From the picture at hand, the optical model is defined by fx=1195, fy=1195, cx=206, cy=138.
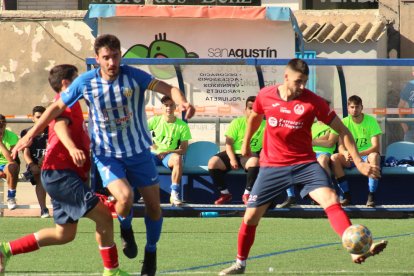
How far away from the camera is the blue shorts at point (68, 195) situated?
9266mm

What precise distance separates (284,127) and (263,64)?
6348 millimetres

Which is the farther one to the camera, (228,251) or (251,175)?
(251,175)

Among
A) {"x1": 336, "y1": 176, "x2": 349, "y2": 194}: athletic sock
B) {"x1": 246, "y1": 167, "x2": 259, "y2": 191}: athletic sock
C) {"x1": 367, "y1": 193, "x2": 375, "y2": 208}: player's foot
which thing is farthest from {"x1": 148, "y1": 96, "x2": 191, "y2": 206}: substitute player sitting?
{"x1": 367, "y1": 193, "x2": 375, "y2": 208}: player's foot

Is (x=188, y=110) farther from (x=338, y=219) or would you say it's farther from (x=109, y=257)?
Answer: (x=338, y=219)

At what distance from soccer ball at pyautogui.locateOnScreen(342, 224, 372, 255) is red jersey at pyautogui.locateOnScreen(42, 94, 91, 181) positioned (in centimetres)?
213

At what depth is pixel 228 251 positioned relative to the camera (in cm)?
1200

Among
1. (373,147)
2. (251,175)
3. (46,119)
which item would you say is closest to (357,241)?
(46,119)

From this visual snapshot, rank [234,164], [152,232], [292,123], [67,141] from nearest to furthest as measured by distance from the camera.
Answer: [67,141]
[152,232]
[292,123]
[234,164]

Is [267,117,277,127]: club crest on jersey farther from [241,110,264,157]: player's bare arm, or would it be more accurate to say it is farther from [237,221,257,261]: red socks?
[237,221,257,261]: red socks

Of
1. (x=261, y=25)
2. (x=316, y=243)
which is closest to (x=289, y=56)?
(x=261, y=25)

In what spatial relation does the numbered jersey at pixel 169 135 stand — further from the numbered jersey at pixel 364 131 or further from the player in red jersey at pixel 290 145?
the player in red jersey at pixel 290 145

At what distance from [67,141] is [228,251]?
3326mm

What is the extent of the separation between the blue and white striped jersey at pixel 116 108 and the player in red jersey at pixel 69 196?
137 mm

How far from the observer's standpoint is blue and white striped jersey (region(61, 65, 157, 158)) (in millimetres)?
9398
